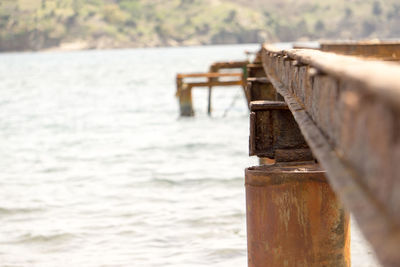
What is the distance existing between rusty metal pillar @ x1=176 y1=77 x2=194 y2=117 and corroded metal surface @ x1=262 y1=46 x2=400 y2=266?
21641 mm

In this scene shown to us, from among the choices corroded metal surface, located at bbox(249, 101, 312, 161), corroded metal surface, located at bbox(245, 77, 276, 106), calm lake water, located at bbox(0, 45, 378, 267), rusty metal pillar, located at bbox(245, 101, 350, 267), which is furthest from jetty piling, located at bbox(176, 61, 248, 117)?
rusty metal pillar, located at bbox(245, 101, 350, 267)

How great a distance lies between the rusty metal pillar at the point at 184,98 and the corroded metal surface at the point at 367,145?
21641 millimetres

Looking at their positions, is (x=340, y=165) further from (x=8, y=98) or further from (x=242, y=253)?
(x=8, y=98)

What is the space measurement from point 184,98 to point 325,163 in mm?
23533

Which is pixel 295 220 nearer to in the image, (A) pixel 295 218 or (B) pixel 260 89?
(A) pixel 295 218

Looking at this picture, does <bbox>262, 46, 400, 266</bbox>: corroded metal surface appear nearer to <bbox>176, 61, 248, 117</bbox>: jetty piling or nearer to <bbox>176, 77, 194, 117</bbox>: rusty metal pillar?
<bbox>176, 61, 248, 117</bbox>: jetty piling

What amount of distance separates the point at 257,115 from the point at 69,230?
17.2 feet

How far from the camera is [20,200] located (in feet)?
43.2

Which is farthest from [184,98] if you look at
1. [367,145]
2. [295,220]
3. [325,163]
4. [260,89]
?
[367,145]

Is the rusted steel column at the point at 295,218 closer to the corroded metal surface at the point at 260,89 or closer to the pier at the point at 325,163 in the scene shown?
the pier at the point at 325,163

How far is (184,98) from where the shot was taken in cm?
2645

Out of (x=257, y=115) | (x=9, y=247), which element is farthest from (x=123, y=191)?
(x=257, y=115)

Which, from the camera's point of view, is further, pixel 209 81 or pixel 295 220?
pixel 209 81

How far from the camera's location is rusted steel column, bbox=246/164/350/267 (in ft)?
16.2
